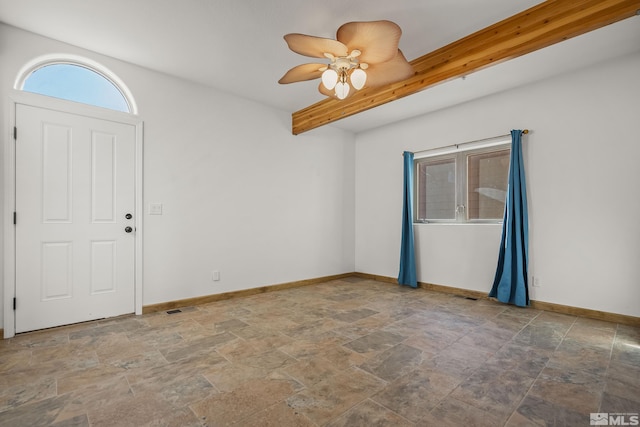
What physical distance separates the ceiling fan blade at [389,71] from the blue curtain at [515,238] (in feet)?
6.69

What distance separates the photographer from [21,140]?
2727 millimetres

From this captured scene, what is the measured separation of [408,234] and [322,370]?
3.05m

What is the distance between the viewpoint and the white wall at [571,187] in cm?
303

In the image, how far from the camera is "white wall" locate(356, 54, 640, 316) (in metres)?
3.03

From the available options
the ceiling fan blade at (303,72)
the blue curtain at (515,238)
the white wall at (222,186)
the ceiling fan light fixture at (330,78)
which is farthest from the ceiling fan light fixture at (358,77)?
the blue curtain at (515,238)

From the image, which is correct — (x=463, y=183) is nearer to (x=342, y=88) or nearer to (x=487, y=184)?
(x=487, y=184)

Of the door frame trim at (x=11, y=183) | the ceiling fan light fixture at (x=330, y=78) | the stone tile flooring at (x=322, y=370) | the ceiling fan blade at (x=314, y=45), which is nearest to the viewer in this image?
the stone tile flooring at (x=322, y=370)

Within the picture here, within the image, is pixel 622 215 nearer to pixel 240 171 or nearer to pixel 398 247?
pixel 398 247

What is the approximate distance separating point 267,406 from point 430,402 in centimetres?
94

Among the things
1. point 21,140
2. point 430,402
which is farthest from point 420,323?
point 21,140

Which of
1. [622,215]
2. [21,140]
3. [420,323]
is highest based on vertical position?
[21,140]

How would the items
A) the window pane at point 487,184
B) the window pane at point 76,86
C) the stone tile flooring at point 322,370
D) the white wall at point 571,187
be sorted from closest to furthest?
the stone tile flooring at point 322,370
the window pane at point 76,86
the white wall at point 571,187
the window pane at point 487,184

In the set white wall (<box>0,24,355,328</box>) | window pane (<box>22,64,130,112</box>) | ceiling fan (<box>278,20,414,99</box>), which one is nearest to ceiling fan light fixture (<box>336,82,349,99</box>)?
ceiling fan (<box>278,20,414,99</box>)

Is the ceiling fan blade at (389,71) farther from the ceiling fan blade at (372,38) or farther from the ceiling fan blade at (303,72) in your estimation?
the ceiling fan blade at (303,72)
